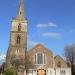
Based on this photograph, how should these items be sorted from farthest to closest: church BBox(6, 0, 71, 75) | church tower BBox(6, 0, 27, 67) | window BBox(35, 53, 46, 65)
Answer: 1. window BBox(35, 53, 46, 65)
2. church tower BBox(6, 0, 27, 67)
3. church BBox(6, 0, 71, 75)

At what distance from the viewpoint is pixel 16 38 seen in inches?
2704

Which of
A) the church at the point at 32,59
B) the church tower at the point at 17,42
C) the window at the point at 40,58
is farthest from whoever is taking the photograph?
the window at the point at 40,58

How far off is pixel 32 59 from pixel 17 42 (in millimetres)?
6294

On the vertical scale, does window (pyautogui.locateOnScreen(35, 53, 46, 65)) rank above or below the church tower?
below

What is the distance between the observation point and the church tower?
6600 centimetres

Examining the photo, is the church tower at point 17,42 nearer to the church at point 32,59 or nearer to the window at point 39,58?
the church at point 32,59

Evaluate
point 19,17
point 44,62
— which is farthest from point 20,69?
point 19,17


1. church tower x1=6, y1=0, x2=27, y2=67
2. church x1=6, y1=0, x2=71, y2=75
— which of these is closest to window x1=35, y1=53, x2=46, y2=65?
church x1=6, y1=0, x2=71, y2=75

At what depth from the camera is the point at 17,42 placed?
224 ft

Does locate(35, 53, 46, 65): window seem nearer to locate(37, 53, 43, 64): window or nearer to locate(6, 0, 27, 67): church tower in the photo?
locate(37, 53, 43, 64): window

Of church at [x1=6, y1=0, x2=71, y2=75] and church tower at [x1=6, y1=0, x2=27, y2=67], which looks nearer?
church at [x1=6, y1=0, x2=71, y2=75]

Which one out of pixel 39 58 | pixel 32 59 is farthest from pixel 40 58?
pixel 32 59

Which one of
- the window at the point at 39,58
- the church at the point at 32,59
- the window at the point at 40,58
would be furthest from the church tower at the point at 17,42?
the window at the point at 39,58

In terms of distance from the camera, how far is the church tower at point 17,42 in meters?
66.0
